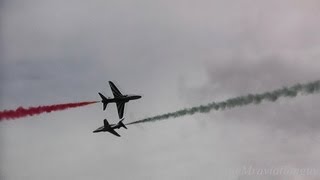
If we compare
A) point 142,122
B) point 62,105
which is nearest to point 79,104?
point 62,105

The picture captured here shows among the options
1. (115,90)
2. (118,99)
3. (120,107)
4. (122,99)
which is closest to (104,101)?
(118,99)

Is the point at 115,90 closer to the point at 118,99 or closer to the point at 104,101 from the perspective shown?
the point at 118,99

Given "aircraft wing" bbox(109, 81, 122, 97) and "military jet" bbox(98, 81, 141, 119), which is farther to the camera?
"aircraft wing" bbox(109, 81, 122, 97)

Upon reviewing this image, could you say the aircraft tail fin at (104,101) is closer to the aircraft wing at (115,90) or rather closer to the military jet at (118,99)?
the military jet at (118,99)

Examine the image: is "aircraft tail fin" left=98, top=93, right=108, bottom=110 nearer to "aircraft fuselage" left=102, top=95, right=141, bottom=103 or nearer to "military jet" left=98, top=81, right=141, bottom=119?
"military jet" left=98, top=81, right=141, bottom=119

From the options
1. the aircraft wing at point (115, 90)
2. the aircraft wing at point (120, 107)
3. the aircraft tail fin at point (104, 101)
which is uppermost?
the aircraft wing at point (115, 90)

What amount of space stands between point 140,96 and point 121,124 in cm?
1996

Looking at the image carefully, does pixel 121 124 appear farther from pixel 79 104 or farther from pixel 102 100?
Result: pixel 79 104

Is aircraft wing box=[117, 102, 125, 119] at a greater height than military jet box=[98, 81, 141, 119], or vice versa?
military jet box=[98, 81, 141, 119]

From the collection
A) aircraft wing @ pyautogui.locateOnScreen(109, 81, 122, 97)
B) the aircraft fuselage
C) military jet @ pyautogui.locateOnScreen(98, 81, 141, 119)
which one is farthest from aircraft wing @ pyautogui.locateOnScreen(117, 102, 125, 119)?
aircraft wing @ pyautogui.locateOnScreen(109, 81, 122, 97)

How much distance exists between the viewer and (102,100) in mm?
182375

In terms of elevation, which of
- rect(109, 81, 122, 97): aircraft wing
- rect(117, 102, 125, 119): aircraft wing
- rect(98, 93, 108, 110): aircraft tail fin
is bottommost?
rect(117, 102, 125, 119): aircraft wing

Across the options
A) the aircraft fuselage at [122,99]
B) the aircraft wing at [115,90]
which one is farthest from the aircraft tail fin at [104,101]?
the aircraft wing at [115,90]

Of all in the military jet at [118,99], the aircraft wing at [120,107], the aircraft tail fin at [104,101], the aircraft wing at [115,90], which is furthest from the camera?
the aircraft wing at [115,90]
